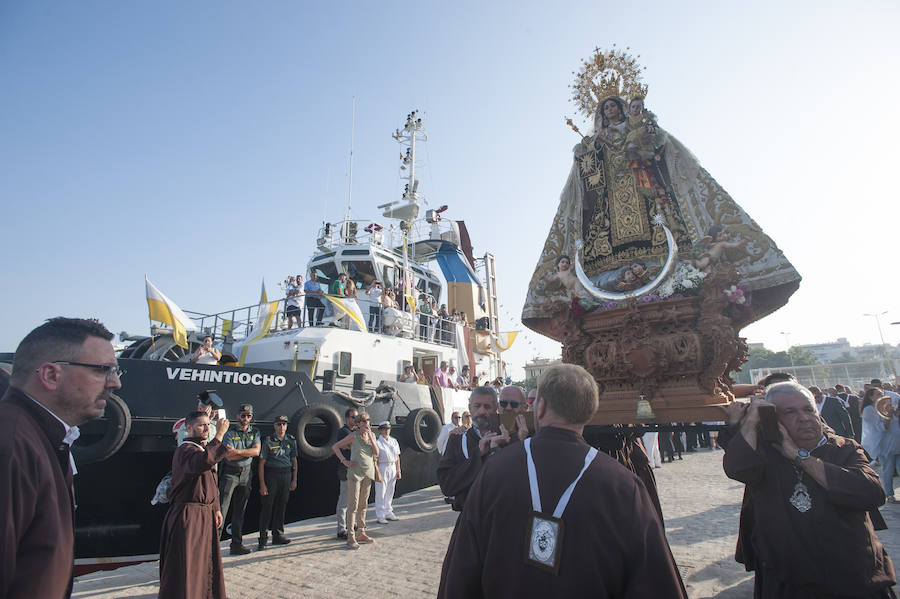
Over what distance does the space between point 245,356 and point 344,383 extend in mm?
2848

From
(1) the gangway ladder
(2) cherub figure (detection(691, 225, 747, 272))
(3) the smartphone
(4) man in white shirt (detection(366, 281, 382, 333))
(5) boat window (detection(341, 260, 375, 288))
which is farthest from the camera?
(1) the gangway ladder

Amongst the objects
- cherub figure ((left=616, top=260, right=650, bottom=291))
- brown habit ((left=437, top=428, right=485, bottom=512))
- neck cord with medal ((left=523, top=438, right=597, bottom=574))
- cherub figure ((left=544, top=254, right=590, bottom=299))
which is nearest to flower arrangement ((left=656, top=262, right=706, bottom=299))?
cherub figure ((left=616, top=260, right=650, bottom=291))

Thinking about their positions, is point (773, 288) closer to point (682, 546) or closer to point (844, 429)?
point (682, 546)

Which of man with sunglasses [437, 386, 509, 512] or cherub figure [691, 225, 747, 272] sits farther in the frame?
cherub figure [691, 225, 747, 272]

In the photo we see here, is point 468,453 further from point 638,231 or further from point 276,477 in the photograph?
point 276,477

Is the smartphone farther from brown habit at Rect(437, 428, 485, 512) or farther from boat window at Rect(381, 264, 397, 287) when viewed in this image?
boat window at Rect(381, 264, 397, 287)

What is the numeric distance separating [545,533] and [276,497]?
248 inches

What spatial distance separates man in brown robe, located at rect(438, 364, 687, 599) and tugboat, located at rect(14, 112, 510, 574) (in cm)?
668

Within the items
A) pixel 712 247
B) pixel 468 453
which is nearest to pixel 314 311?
pixel 468 453

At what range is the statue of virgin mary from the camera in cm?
453

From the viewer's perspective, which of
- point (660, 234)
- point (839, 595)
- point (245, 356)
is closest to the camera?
point (839, 595)

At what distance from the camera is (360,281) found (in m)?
17.0

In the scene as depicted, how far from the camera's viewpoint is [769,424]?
2.63 metres

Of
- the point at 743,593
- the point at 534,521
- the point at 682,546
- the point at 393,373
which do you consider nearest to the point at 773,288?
the point at 743,593
